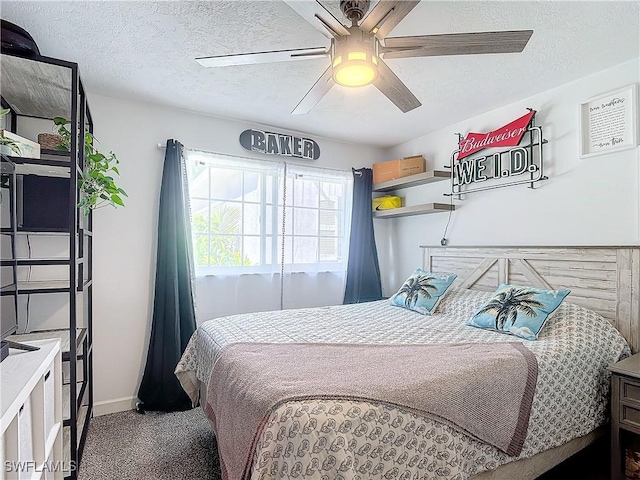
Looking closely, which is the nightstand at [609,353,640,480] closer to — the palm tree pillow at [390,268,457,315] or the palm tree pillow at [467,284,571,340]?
the palm tree pillow at [467,284,571,340]

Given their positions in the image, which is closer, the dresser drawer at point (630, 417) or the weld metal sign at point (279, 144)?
the dresser drawer at point (630, 417)

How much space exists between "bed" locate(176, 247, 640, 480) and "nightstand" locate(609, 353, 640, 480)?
93 millimetres

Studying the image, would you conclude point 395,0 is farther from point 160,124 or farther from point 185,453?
point 185,453

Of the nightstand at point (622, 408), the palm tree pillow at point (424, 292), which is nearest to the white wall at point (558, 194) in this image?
the palm tree pillow at point (424, 292)

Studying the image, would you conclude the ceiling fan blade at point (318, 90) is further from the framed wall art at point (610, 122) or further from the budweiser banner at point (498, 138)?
the framed wall art at point (610, 122)

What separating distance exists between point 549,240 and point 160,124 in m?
3.24

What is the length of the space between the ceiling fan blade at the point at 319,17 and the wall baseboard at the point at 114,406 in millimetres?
2970

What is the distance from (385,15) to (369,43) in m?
0.14

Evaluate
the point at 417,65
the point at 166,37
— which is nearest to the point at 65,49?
the point at 166,37

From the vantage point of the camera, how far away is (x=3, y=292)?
1826mm

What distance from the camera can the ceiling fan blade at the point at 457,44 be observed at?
143 centimetres

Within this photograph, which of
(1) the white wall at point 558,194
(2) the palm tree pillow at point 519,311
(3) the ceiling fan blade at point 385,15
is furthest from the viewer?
(1) the white wall at point 558,194

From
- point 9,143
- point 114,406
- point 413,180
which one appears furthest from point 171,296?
point 413,180

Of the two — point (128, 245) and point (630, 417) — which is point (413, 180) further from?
point (128, 245)
